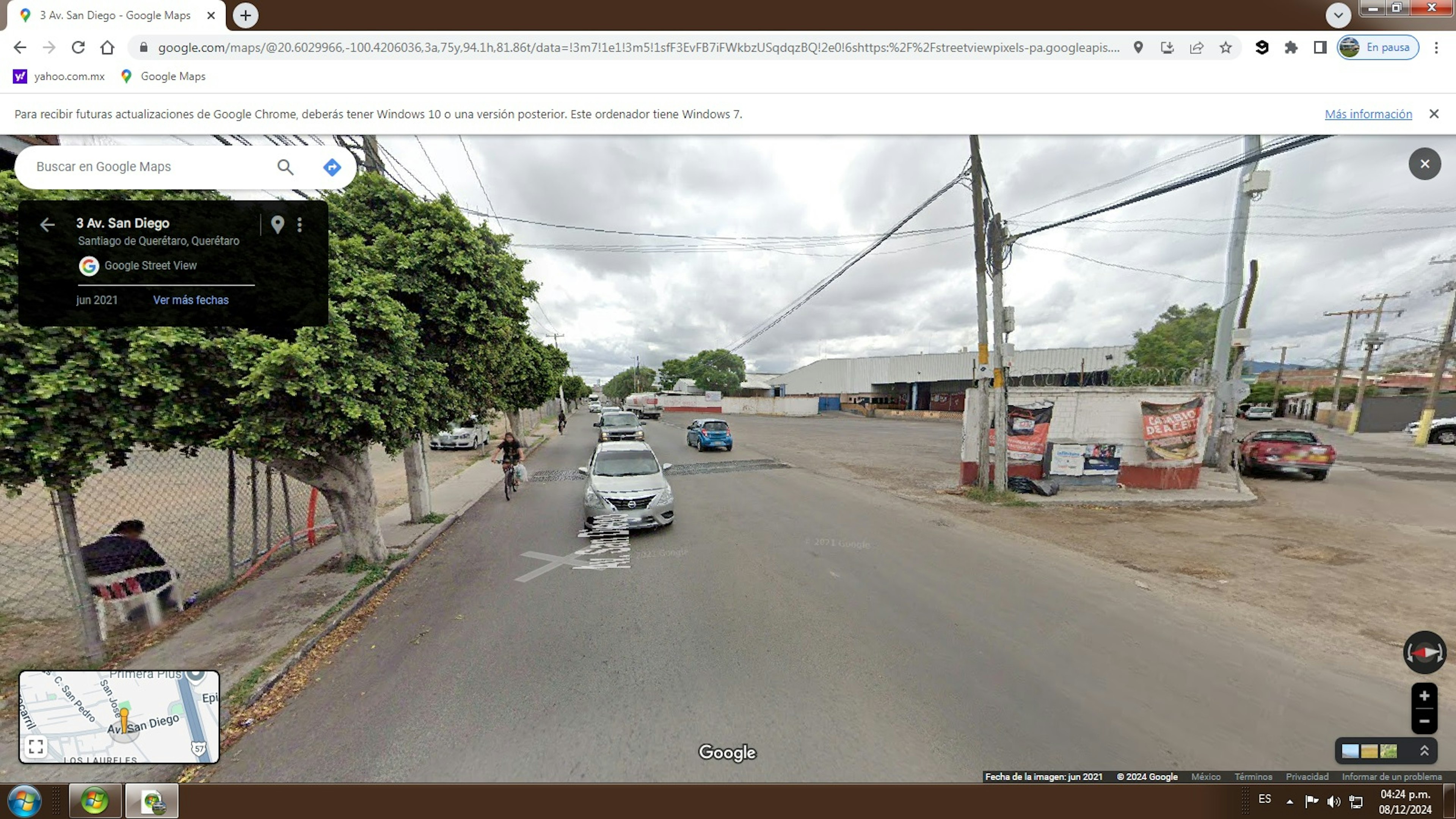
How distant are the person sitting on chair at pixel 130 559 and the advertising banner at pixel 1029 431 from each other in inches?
489

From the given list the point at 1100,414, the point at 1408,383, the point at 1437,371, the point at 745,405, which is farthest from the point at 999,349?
the point at 1408,383

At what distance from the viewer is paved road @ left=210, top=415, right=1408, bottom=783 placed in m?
2.39

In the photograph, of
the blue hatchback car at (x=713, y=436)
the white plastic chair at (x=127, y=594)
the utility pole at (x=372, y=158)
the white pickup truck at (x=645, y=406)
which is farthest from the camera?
the white pickup truck at (x=645, y=406)

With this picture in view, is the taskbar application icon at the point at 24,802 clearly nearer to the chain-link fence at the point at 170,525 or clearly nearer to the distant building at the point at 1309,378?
the chain-link fence at the point at 170,525

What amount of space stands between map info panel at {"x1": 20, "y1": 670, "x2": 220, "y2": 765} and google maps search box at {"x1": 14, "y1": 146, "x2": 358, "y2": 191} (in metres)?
2.82

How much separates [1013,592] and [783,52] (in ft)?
17.2

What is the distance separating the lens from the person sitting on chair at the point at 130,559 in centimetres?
374

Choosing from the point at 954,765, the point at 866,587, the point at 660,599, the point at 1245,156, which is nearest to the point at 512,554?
the point at 660,599

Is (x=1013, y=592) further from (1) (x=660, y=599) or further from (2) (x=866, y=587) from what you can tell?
(1) (x=660, y=599)

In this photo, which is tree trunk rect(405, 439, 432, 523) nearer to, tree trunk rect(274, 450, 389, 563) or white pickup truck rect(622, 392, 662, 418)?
tree trunk rect(274, 450, 389, 563)

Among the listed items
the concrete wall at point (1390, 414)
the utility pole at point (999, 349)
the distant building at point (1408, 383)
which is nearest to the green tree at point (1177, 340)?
the concrete wall at point (1390, 414)

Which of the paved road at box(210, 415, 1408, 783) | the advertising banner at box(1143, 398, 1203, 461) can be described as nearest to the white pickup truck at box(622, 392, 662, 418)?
the advertising banner at box(1143, 398, 1203, 461)

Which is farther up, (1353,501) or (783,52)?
(783,52)

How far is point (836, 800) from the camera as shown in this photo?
2.14 metres
